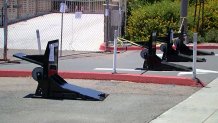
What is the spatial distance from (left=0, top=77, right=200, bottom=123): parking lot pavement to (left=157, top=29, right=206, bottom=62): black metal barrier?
11.4ft

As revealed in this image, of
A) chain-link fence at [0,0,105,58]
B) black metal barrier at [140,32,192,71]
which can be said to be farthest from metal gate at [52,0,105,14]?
black metal barrier at [140,32,192,71]

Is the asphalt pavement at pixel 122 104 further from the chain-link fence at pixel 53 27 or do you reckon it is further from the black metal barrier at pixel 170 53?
the chain-link fence at pixel 53 27

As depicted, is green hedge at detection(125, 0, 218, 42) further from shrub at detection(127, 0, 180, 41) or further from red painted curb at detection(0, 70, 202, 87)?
red painted curb at detection(0, 70, 202, 87)

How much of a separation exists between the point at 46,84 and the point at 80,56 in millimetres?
8104

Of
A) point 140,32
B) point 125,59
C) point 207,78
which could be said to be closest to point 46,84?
point 207,78

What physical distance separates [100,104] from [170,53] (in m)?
6.51

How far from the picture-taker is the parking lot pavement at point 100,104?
314 inches

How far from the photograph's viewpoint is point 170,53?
1519cm

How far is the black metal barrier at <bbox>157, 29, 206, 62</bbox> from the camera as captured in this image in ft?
47.9

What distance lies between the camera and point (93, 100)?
9375 millimetres

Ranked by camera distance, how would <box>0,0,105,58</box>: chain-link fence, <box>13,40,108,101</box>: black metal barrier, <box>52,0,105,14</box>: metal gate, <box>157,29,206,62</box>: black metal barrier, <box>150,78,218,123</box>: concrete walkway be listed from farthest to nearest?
<box>52,0,105,14</box>: metal gate → <box>0,0,105,58</box>: chain-link fence → <box>157,29,206,62</box>: black metal barrier → <box>13,40,108,101</box>: black metal barrier → <box>150,78,218,123</box>: concrete walkway

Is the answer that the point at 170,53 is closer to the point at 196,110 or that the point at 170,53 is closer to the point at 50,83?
the point at 50,83

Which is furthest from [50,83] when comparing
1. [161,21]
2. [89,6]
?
[89,6]

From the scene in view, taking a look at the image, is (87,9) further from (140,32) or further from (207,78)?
(207,78)
